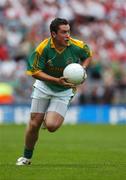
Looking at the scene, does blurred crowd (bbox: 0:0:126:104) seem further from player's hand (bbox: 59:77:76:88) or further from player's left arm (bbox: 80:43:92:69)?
player's hand (bbox: 59:77:76:88)

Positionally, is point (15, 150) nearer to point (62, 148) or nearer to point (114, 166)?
point (62, 148)

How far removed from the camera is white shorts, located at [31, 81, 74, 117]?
11133 mm

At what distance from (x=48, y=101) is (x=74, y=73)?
0.93 meters

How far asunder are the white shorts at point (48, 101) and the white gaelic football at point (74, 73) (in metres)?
0.62

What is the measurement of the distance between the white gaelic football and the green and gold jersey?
346 mm

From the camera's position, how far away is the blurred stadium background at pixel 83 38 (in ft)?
86.2

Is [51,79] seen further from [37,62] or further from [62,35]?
[62,35]

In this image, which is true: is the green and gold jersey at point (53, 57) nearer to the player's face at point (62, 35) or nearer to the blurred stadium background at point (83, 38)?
the player's face at point (62, 35)

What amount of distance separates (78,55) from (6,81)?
15.3 m

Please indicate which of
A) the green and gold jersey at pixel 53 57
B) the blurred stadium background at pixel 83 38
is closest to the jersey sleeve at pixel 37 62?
the green and gold jersey at pixel 53 57

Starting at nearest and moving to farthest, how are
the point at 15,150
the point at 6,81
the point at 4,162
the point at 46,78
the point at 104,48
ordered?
the point at 46,78 < the point at 4,162 < the point at 15,150 < the point at 6,81 < the point at 104,48

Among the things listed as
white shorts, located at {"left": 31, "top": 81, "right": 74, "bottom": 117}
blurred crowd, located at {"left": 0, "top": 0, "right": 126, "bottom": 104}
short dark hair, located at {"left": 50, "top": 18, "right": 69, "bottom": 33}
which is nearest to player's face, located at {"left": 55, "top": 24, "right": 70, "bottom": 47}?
short dark hair, located at {"left": 50, "top": 18, "right": 69, "bottom": 33}

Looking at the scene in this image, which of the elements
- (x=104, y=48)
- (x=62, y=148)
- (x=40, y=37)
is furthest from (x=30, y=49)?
(x=62, y=148)

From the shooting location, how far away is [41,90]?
11203mm
